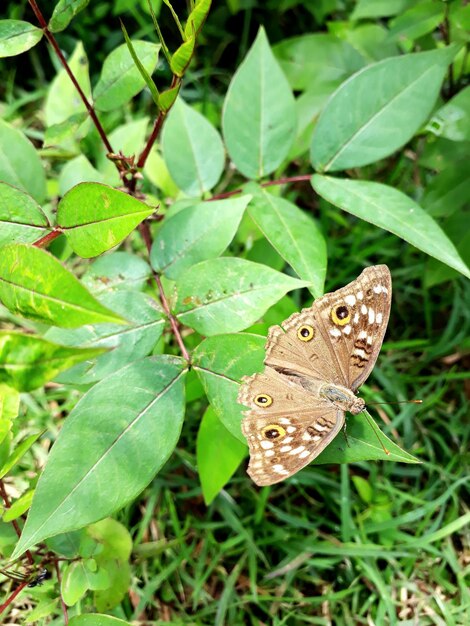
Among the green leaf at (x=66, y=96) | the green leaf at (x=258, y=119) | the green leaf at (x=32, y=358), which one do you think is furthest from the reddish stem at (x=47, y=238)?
the green leaf at (x=66, y=96)

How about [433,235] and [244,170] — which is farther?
[244,170]

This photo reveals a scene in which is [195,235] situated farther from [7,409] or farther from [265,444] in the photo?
[7,409]

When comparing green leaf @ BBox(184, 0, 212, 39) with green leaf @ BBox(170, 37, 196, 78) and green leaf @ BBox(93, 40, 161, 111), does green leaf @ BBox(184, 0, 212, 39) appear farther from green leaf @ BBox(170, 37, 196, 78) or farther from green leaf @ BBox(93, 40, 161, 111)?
green leaf @ BBox(93, 40, 161, 111)

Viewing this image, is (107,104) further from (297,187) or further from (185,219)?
(297,187)

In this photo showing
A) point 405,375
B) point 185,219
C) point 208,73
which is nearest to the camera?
point 185,219

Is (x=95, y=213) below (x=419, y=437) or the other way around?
the other way around

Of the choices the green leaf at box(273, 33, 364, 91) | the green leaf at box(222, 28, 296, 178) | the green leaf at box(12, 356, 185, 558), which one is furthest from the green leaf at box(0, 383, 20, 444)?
the green leaf at box(273, 33, 364, 91)

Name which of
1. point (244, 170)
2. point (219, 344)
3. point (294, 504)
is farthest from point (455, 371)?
point (219, 344)

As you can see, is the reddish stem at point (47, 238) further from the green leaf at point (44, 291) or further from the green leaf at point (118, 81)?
the green leaf at point (118, 81)

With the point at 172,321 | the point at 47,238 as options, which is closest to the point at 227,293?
the point at 172,321
